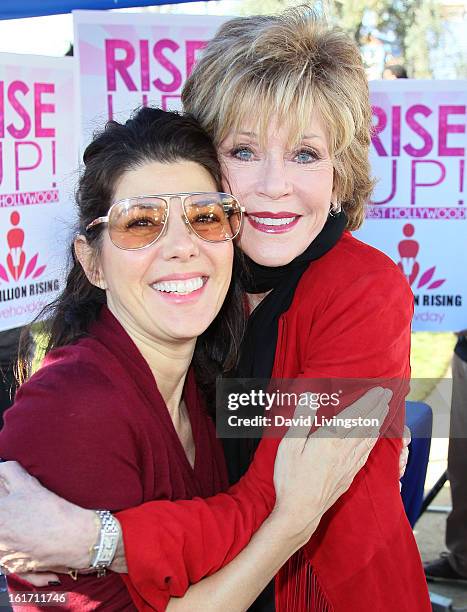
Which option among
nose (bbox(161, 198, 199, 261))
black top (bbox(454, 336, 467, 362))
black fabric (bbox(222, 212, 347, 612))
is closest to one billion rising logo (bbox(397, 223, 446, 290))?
black top (bbox(454, 336, 467, 362))

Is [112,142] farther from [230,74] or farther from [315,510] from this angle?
[315,510]

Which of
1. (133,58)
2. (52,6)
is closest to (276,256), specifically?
(133,58)

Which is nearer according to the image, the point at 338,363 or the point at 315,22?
the point at 338,363

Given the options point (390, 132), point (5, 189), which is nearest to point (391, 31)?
Answer: point (390, 132)

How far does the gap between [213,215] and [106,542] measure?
2.59 feet

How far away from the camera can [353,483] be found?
202 cm

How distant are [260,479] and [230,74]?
3.50 feet

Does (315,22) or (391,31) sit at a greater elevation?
(391,31)

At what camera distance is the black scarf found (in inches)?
83.7

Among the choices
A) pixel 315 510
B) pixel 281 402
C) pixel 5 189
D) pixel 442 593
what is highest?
pixel 5 189

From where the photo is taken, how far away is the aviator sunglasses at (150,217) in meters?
1.82

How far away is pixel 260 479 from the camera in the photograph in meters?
1.88

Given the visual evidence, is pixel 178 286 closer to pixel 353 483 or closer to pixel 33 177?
pixel 353 483

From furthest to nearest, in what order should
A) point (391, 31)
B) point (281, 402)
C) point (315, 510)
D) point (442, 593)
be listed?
point (391, 31)
point (442, 593)
point (281, 402)
point (315, 510)
